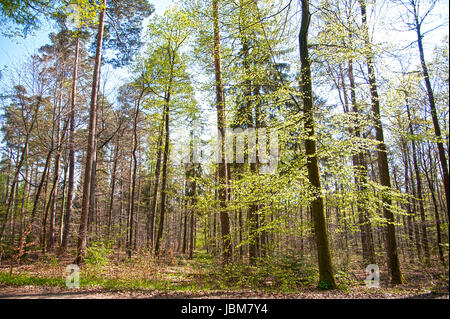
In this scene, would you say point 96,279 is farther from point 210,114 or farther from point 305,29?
point 305,29

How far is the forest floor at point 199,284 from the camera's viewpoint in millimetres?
6340

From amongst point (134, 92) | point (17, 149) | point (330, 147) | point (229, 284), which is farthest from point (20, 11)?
point (17, 149)

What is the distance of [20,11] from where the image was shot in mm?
6445

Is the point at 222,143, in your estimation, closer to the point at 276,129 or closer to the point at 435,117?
the point at 276,129

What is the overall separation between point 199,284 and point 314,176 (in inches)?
203

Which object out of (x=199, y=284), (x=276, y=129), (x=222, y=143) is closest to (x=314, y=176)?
(x=276, y=129)

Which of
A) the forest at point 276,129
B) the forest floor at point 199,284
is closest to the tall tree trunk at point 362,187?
the forest at point 276,129

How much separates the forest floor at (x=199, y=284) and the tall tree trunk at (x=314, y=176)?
19.9 inches

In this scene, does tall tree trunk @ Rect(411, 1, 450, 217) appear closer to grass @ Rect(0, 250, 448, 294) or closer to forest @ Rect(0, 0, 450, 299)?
forest @ Rect(0, 0, 450, 299)

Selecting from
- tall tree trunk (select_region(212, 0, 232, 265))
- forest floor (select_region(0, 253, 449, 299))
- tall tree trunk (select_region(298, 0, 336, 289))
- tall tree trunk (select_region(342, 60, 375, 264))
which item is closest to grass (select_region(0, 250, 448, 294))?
forest floor (select_region(0, 253, 449, 299))

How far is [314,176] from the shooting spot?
6996mm

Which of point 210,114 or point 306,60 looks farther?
point 210,114

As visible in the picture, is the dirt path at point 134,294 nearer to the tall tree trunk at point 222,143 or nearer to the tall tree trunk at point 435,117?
the tall tree trunk at point 222,143
